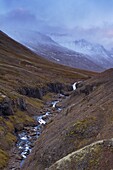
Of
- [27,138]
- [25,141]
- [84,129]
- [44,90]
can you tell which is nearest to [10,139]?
[25,141]

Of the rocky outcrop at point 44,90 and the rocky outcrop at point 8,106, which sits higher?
the rocky outcrop at point 44,90

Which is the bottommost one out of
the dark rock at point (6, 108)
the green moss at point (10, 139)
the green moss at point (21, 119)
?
the green moss at point (10, 139)

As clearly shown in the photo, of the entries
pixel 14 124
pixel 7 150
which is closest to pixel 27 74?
pixel 14 124

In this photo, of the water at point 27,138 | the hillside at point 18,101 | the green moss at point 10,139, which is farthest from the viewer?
the hillside at point 18,101

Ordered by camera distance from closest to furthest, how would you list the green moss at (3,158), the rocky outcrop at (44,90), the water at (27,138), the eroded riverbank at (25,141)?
the green moss at (3,158)
the eroded riverbank at (25,141)
the water at (27,138)
the rocky outcrop at (44,90)

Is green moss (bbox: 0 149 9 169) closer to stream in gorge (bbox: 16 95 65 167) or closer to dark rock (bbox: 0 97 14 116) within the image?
stream in gorge (bbox: 16 95 65 167)

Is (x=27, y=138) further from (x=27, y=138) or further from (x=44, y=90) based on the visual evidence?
(x=44, y=90)

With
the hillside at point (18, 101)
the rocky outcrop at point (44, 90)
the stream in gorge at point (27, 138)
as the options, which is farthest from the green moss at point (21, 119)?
the rocky outcrop at point (44, 90)

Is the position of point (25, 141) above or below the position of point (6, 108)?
below

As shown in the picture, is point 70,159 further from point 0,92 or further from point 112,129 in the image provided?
point 0,92

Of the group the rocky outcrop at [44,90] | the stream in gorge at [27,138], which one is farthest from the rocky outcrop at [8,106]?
the rocky outcrop at [44,90]

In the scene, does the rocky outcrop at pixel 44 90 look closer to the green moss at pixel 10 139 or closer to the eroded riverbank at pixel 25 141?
the eroded riverbank at pixel 25 141

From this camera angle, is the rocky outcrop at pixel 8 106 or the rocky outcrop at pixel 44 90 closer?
the rocky outcrop at pixel 8 106

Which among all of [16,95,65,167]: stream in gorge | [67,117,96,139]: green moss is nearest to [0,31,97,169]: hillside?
[16,95,65,167]: stream in gorge
